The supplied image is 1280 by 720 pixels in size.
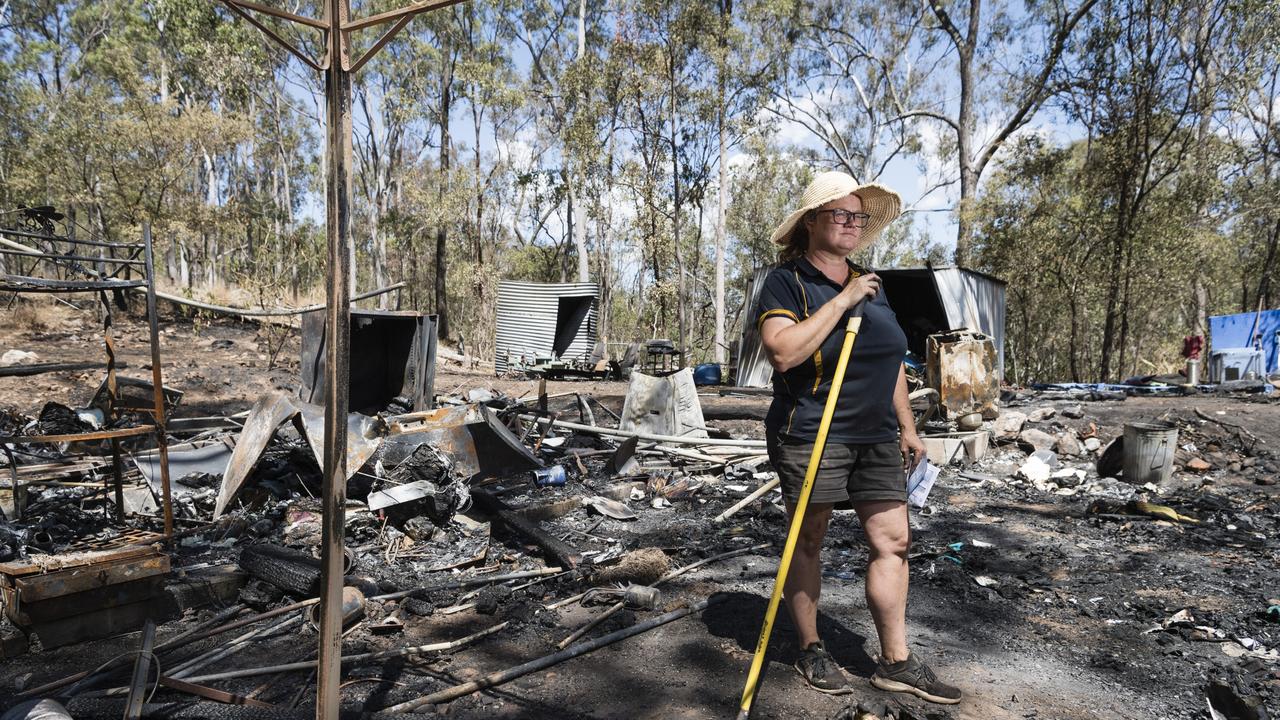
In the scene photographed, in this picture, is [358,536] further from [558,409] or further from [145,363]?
[145,363]

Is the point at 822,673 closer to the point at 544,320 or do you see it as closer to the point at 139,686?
the point at 139,686

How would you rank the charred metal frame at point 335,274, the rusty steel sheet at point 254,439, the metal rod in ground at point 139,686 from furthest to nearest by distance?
1. the rusty steel sheet at point 254,439
2. the metal rod in ground at point 139,686
3. the charred metal frame at point 335,274

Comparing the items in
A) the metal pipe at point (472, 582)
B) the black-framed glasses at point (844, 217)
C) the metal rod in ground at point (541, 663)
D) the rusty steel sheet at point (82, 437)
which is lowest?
the metal pipe at point (472, 582)

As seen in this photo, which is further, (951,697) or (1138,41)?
(1138,41)

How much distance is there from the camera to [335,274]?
1658 mm

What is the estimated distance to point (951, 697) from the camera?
2.49 m

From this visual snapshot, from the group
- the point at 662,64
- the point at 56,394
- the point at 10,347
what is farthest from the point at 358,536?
the point at 662,64

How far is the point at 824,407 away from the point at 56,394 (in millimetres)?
12709

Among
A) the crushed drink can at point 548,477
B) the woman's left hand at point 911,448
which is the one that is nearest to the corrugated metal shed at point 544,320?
the crushed drink can at point 548,477

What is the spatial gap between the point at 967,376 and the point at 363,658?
795 cm

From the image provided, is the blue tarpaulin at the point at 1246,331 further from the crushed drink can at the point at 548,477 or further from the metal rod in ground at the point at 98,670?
the metal rod in ground at the point at 98,670

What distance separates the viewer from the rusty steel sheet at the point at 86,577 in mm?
3182

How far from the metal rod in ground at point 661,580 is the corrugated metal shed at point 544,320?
15.0 meters

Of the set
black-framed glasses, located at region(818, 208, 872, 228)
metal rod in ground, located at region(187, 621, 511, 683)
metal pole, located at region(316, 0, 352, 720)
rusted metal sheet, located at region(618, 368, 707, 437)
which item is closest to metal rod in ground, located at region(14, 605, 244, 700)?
metal rod in ground, located at region(187, 621, 511, 683)
